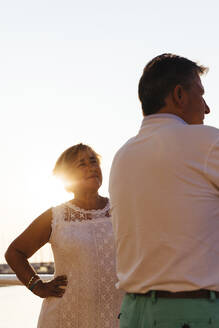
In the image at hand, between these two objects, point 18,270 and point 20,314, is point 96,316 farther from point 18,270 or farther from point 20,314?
point 20,314

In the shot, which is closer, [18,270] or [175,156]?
[175,156]

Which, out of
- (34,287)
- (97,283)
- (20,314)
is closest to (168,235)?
(97,283)

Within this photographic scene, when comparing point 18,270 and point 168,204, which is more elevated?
point 168,204

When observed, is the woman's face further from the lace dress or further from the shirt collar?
the shirt collar

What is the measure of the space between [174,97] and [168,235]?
0.42 meters

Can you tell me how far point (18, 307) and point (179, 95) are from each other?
273 cm

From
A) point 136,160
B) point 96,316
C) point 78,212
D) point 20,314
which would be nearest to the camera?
point 136,160

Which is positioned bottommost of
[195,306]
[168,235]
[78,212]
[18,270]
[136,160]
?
[18,270]

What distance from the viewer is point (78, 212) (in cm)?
325

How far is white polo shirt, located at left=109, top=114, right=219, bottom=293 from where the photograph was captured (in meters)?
1.56

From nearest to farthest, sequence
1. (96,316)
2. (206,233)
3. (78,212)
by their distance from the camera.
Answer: (206,233) → (96,316) → (78,212)

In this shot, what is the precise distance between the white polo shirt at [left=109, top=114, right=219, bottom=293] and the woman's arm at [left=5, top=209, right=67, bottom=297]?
1384mm

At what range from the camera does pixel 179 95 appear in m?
1.77

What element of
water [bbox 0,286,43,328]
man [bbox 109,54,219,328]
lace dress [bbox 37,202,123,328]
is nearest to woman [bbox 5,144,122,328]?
lace dress [bbox 37,202,123,328]
